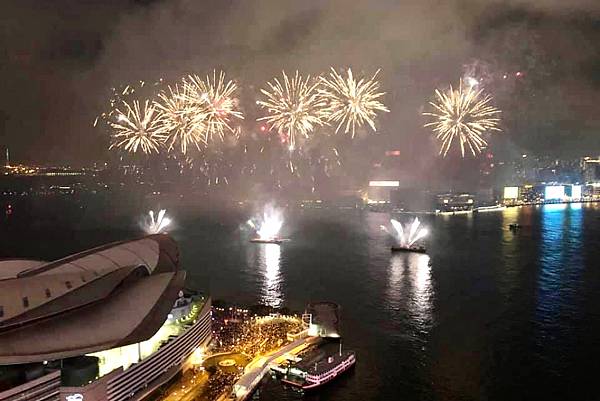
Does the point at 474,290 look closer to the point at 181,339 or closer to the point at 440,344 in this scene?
the point at 440,344

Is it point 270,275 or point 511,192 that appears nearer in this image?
point 270,275

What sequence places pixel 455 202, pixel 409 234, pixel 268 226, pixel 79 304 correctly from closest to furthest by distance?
pixel 79 304
pixel 409 234
pixel 268 226
pixel 455 202

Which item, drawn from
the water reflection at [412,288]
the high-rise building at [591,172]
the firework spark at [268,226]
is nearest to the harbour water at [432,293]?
the water reflection at [412,288]

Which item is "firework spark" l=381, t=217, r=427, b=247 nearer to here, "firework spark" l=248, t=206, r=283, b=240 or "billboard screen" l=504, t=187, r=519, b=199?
"firework spark" l=248, t=206, r=283, b=240

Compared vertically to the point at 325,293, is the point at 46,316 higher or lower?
higher

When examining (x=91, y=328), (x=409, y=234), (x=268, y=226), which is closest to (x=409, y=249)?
(x=409, y=234)

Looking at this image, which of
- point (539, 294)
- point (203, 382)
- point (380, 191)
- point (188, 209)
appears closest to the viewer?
point (203, 382)

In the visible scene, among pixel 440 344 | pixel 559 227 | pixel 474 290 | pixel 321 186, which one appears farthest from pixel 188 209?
pixel 440 344

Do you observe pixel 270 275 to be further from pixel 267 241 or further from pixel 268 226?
pixel 268 226
